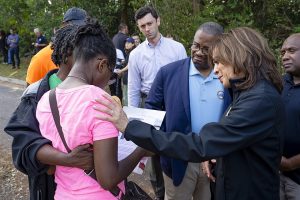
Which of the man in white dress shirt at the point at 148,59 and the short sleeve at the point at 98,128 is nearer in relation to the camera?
the short sleeve at the point at 98,128

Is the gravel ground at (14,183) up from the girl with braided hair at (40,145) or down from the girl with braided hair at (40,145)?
down

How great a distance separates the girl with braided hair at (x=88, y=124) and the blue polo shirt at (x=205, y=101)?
1000 millimetres

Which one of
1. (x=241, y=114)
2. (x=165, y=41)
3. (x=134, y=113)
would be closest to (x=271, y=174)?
(x=241, y=114)

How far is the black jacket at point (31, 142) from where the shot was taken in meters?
1.87

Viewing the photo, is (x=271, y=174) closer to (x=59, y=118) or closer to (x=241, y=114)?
(x=241, y=114)

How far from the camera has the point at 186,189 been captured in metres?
2.95

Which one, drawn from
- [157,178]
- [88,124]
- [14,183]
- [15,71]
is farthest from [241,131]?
[15,71]

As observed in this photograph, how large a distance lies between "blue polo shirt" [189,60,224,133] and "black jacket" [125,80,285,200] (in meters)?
0.89

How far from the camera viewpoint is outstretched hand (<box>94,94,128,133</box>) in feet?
5.36

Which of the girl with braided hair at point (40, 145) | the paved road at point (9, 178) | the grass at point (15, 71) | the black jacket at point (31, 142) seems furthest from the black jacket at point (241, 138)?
the grass at point (15, 71)

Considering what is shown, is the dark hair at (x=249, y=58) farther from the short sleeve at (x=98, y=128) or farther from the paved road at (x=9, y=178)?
the paved road at (x=9, y=178)

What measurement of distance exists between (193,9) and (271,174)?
697 cm

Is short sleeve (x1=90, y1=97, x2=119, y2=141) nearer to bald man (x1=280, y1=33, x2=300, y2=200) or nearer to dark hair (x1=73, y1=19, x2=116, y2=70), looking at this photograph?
dark hair (x1=73, y1=19, x2=116, y2=70)

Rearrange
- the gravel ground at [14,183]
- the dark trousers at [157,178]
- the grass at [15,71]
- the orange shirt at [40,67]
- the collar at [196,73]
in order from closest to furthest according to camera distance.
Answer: the collar at [196,73]
the orange shirt at [40,67]
the dark trousers at [157,178]
the gravel ground at [14,183]
the grass at [15,71]
